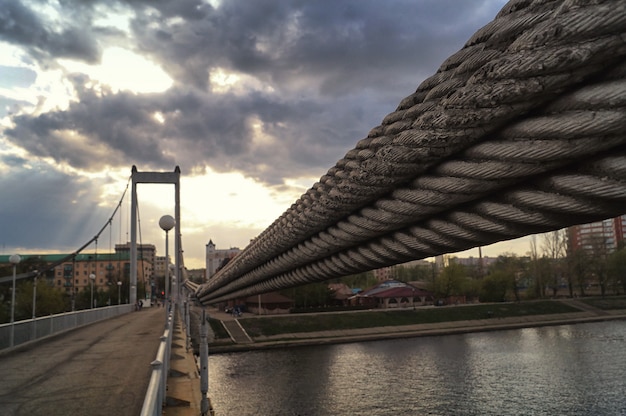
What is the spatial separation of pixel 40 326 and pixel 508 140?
12820 mm

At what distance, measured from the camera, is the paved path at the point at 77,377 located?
5305 mm

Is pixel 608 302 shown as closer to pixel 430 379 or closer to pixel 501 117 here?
pixel 430 379

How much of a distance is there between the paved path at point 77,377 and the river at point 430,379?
290 inches

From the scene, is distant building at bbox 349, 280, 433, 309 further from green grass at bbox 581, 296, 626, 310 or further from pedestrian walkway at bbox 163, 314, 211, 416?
pedestrian walkway at bbox 163, 314, 211, 416

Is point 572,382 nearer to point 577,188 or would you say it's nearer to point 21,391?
point 21,391

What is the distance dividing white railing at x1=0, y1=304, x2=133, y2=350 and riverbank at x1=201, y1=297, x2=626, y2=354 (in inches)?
628

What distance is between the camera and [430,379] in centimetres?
2034

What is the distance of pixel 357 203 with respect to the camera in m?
2.62

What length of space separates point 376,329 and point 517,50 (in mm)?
38150

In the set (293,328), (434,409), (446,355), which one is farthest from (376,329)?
(434,409)

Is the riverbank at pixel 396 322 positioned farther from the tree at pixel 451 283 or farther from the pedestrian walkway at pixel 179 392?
the pedestrian walkway at pixel 179 392

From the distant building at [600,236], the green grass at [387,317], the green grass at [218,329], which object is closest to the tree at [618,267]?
the distant building at [600,236]

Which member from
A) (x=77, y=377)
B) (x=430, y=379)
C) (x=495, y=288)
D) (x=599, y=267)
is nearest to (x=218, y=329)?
(x=430, y=379)

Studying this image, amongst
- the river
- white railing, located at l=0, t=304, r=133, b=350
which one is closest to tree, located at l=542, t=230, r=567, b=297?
the river
